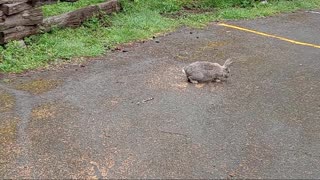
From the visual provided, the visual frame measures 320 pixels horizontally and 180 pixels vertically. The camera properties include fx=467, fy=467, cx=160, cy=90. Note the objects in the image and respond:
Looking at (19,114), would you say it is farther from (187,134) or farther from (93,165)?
(187,134)

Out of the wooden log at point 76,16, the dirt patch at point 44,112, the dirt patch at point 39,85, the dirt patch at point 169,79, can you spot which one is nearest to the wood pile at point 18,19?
the wooden log at point 76,16

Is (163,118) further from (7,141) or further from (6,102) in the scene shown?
(6,102)

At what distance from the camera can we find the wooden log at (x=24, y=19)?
7.07 m

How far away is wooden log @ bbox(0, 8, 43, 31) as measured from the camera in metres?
7.07

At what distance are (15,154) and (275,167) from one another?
2395 mm

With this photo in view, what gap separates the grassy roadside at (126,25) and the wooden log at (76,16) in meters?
0.12

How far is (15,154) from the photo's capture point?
4363mm

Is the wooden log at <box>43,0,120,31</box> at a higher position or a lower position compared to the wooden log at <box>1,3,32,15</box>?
lower

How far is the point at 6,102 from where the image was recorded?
5.45 meters

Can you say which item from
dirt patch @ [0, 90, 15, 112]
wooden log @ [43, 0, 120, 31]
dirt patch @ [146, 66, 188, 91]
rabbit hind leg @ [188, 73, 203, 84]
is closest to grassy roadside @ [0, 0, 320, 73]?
wooden log @ [43, 0, 120, 31]

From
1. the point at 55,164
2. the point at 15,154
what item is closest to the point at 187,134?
the point at 55,164

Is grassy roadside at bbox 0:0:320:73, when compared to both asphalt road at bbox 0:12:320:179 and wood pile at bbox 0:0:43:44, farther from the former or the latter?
asphalt road at bbox 0:12:320:179

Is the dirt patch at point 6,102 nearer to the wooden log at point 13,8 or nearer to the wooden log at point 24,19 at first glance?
the wooden log at point 24,19

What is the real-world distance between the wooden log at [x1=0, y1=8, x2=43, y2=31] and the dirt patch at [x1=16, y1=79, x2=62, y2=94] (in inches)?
56.0
